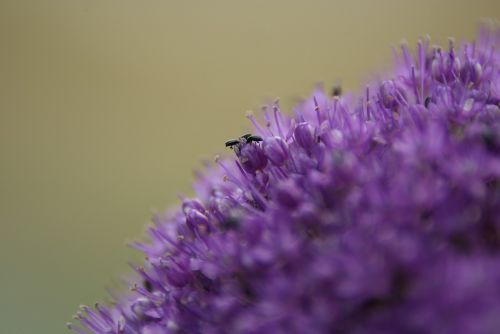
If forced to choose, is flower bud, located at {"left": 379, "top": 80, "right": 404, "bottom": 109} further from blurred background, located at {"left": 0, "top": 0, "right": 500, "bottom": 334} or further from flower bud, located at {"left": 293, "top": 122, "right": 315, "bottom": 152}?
blurred background, located at {"left": 0, "top": 0, "right": 500, "bottom": 334}

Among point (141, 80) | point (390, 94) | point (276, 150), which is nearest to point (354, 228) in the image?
point (276, 150)

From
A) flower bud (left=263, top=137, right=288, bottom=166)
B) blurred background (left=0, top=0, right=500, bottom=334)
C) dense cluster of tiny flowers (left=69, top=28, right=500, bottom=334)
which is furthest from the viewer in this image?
blurred background (left=0, top=0, right=500, bottom=334)

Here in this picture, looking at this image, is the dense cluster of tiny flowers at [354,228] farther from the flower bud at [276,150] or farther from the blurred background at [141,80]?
the blurred background at [141,80]

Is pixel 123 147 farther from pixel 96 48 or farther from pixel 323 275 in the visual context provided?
pixel 323 275

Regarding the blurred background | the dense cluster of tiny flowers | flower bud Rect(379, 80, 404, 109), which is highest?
the blurred background

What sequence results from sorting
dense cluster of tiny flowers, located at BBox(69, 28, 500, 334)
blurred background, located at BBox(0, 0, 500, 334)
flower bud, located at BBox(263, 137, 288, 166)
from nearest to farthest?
dense cluster of tiny flowers, located at BBox(69, 28, 500, 334)
flower bud, located at BBox(263, 137, 288, 166)
blurred background, located at BBox(0, 0, 500, 334)

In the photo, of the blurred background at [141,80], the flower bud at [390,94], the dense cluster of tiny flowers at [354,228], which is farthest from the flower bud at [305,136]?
the blurred background at [141,80]

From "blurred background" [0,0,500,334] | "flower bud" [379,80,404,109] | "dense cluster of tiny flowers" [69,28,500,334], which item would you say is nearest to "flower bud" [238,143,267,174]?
"dense cluster of tiny flowers" [69,28,500,334]

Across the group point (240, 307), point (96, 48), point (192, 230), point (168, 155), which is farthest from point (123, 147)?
point (240, 307)
